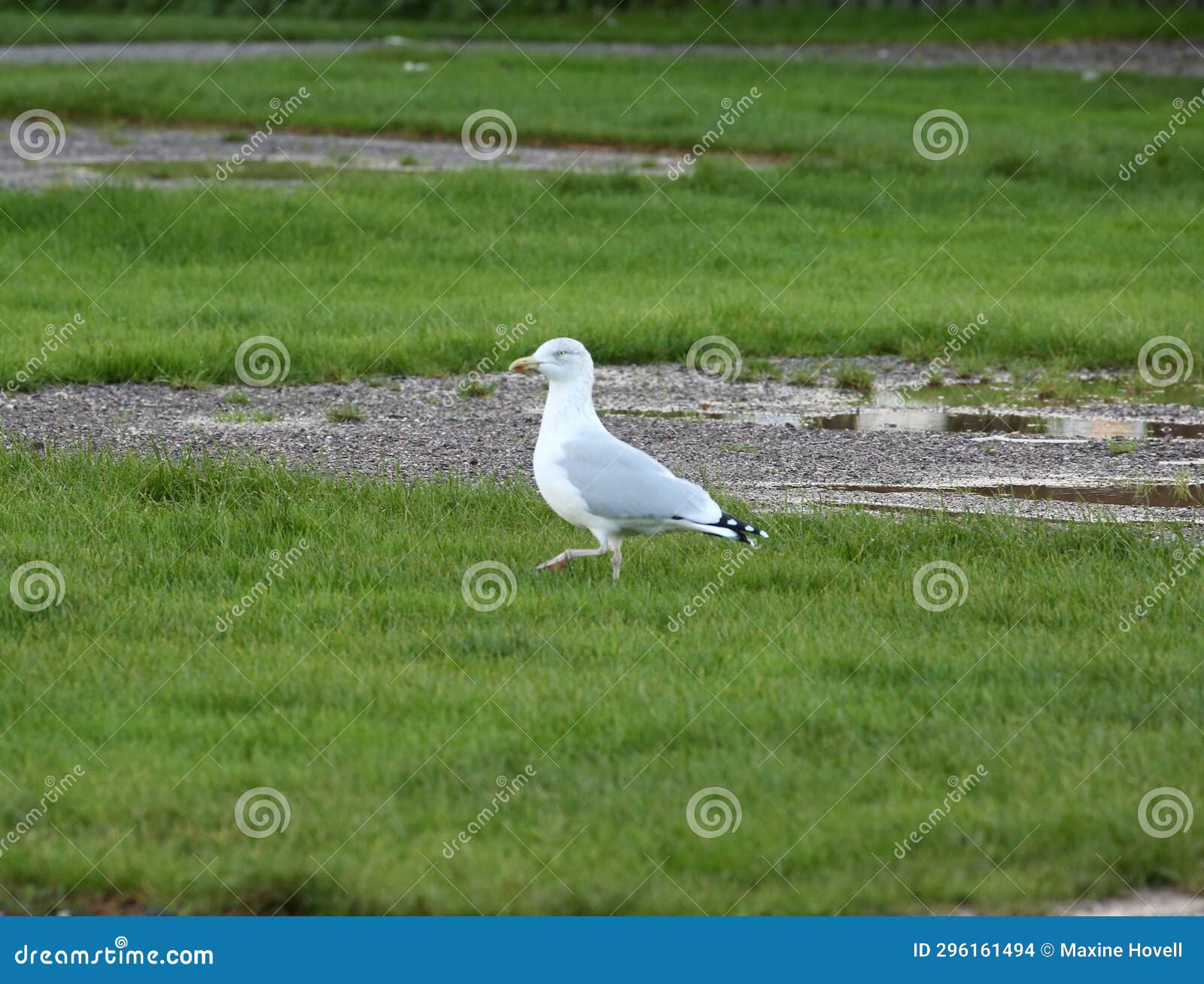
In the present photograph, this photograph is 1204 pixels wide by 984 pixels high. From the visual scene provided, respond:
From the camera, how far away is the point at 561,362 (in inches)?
292

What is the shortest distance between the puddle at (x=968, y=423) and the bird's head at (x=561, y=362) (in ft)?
12.6

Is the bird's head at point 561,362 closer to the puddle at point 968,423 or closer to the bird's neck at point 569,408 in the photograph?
the bird's neck at point 569,408

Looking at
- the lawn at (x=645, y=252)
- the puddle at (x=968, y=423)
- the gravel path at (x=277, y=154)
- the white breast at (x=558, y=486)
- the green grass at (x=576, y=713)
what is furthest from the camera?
the gravel path at (x=277, y=154)

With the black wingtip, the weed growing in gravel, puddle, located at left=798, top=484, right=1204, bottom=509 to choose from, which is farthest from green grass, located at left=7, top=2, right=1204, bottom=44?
the black wingtip

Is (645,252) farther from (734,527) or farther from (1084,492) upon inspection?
(734,527)

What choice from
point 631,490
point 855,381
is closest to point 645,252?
point 855,381

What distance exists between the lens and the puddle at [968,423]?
35.8 feet

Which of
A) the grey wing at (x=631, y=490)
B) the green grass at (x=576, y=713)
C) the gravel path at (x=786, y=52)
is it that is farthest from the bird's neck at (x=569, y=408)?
the gravel path at (x=786, y=52)

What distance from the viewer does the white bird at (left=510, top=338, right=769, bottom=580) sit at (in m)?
7.02

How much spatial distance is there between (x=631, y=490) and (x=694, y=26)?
117 ft

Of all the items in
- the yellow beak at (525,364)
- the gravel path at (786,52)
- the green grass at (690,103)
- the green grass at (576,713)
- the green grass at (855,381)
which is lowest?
the green grass at (576,713)

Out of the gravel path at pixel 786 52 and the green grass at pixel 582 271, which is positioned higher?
the gravel path at pixel 786 52

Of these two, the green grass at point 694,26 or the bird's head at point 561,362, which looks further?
the green grass at point 694,26

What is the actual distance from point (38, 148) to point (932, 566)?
59.9ft
